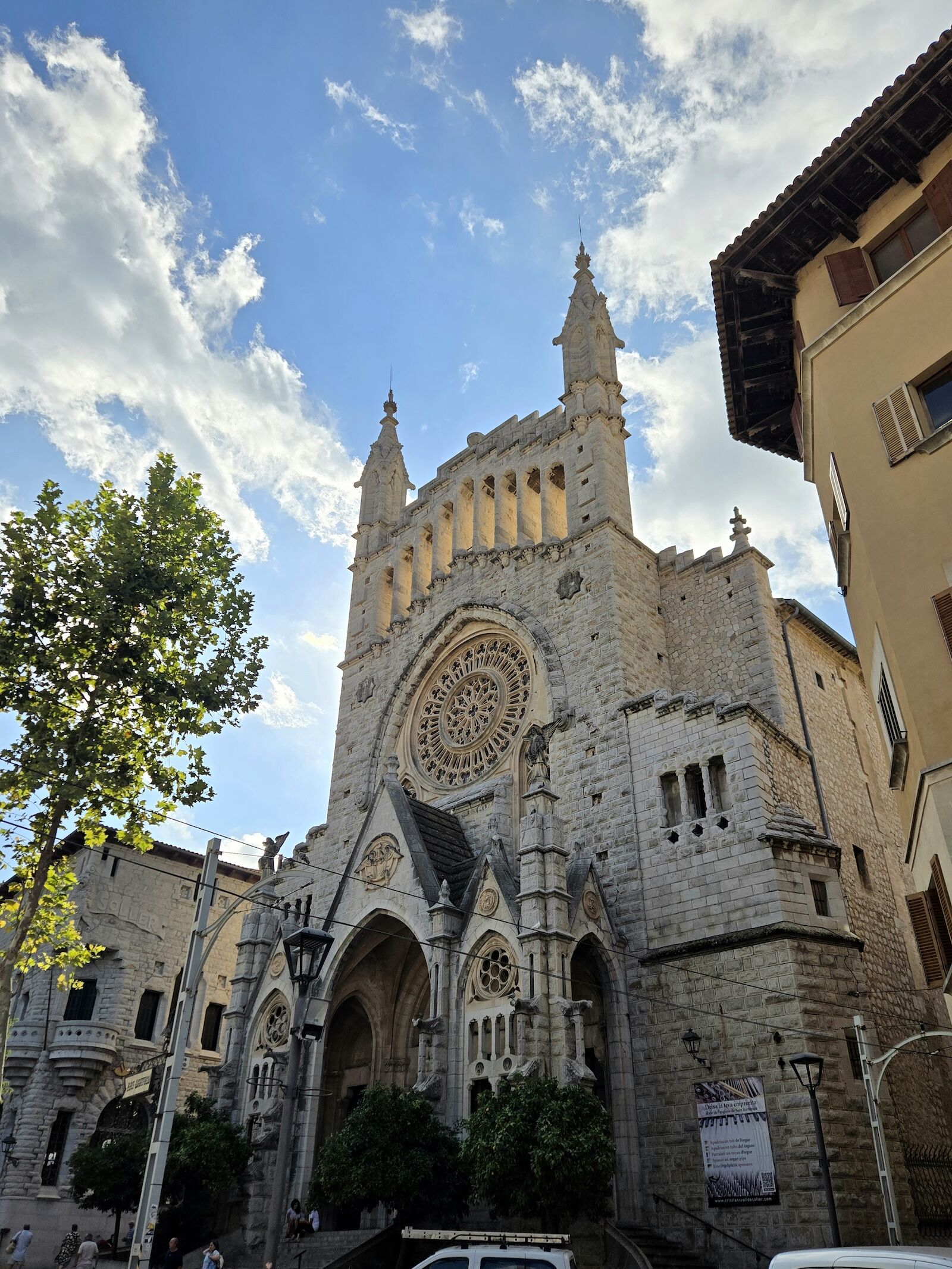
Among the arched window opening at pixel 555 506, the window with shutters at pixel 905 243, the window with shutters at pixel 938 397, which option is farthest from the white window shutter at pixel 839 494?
the arched window opening at pixel 555 506

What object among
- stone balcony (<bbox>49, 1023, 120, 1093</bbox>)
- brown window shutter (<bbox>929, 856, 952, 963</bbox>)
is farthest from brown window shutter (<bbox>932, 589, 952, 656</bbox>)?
stone balcony (<bbox>49, 1023, 120, 1093</bbox>)

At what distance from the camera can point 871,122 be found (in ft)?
→ 43.7

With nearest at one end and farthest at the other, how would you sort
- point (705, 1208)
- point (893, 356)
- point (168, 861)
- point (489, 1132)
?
point (893, 356) < point (489, 1132) < point (705, 1208) < point (168, 861)

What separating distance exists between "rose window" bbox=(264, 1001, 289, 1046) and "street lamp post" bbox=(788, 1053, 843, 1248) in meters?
11.7

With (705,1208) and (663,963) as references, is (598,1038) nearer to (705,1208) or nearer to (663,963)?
(663,963)

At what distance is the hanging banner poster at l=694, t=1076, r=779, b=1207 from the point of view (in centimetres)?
1459

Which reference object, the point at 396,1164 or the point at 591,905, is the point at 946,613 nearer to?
the point at 591,905

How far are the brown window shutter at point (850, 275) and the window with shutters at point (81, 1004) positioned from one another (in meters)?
27.3

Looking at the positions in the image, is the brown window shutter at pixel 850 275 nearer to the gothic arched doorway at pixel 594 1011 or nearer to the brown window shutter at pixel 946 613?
the brown window shutter at pixel 946 613

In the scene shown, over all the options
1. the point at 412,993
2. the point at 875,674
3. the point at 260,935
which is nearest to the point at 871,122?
the point at 875,674

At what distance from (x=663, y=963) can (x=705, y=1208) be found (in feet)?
13.1

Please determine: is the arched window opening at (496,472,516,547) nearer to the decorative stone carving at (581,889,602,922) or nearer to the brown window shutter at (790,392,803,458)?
the brown window shutter at (790,392,803,458)

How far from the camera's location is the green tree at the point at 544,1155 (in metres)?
13.4

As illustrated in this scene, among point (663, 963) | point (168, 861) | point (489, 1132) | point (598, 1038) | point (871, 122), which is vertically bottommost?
point (489, 1132)
